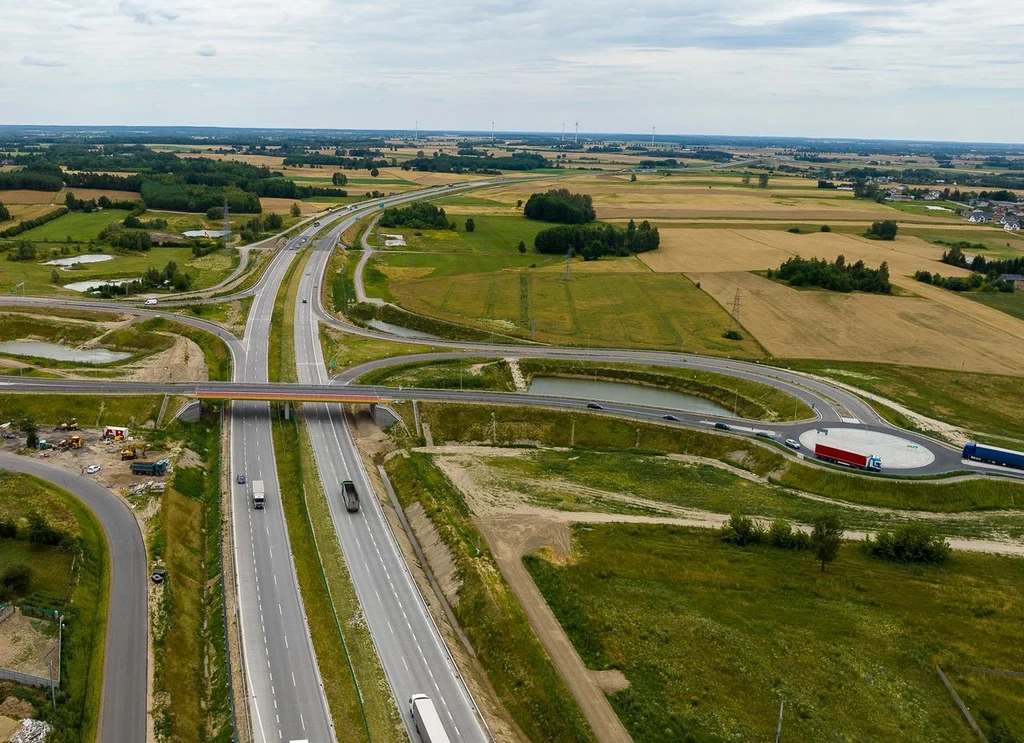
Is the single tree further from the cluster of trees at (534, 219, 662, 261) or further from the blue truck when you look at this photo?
the cluster of trees at (534, 219, 662, 261)

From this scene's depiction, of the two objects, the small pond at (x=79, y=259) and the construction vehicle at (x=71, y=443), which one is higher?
the small pond at (x=79, y=259)

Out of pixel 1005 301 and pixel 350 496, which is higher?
pixel 1005 301

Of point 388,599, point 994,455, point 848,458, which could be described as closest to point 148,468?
point 388,599

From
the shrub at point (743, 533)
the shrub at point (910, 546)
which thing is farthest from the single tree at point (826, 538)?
the shrub at point (910, 546)

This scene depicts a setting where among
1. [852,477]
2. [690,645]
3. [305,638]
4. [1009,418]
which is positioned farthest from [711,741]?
[1009,418]

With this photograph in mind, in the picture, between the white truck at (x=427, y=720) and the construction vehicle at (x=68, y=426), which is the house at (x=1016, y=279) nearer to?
the white truck at (x=427, y=720)

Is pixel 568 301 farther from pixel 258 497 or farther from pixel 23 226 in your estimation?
pixel 23 226

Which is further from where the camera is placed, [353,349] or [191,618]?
[353,349]
